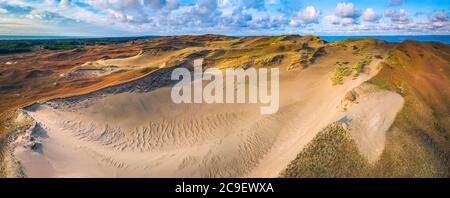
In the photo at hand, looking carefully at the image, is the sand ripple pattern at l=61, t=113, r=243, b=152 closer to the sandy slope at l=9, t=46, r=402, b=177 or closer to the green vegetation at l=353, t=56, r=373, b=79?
the sandy slope at l=9, t=46, r=402, b=177

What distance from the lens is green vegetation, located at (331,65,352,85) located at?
20203mm

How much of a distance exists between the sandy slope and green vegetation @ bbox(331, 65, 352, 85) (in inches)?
21.5

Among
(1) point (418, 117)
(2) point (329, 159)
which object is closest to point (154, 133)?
(2) point (329, 159)

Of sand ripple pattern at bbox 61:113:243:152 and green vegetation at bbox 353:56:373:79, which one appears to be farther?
green vegetation at bbox 353:56:373:79

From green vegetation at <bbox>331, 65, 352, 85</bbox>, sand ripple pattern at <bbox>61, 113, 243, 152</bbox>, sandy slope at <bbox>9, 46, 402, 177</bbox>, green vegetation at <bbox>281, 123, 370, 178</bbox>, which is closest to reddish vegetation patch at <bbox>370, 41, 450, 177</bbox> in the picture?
sandy slope at <bbox>9, 46, 402, 177</bbox>

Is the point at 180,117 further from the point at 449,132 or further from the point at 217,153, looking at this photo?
the point at 449,132

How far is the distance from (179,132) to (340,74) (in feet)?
43.5

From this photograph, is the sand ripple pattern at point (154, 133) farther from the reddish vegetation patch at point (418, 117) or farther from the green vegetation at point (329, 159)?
the reddish vegetation patch at point (418, 117)

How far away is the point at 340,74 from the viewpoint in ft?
70.4

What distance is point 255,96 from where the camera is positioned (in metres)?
20.2

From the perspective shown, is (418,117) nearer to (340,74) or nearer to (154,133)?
(340,74)

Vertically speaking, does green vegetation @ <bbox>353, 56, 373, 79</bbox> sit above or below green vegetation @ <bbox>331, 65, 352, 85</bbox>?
above

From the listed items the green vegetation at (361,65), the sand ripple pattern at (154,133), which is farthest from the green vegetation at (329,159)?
the green vegetation at (361,65)

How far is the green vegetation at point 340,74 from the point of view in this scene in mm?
20203
